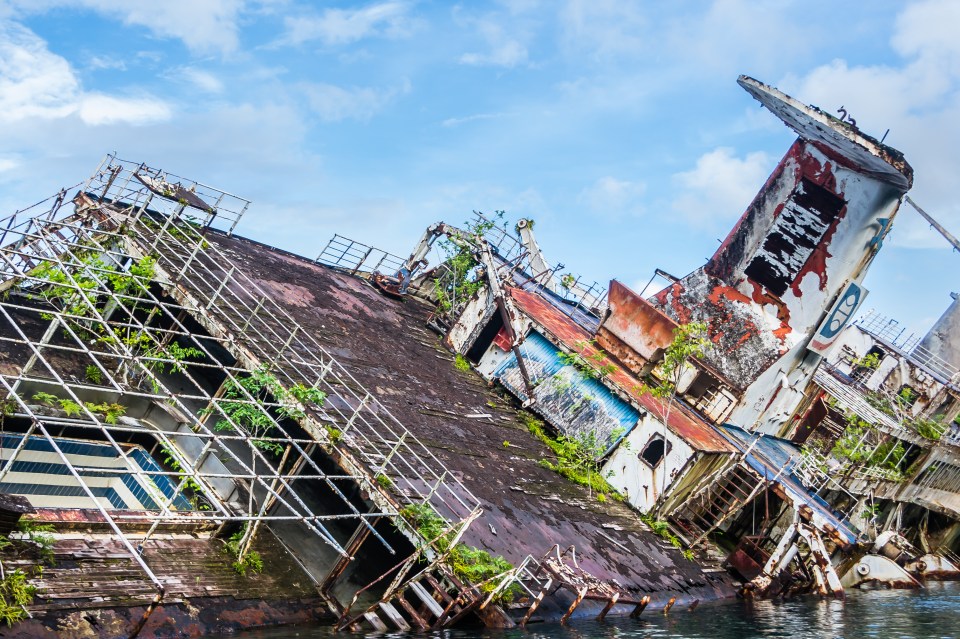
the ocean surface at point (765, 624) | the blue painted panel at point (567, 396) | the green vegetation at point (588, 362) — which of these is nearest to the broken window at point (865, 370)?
the ocean surface at point (765, 624)

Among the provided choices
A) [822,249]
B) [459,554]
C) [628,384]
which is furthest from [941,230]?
[459,554]

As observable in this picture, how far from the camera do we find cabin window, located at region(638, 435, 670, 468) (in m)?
22.1

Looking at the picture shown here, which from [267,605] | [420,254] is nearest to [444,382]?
[420,254]

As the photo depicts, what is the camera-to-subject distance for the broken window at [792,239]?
2862cm

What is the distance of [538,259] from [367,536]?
1985cm

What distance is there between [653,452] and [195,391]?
10.8 m

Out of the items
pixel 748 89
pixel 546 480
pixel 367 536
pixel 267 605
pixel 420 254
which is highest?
pixel 748 89

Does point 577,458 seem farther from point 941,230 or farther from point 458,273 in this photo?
point 941,230

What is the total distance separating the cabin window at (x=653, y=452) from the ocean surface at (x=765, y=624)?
3.72m

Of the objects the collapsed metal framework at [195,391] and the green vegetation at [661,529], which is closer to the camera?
the collapsed metal framework at [195,391]

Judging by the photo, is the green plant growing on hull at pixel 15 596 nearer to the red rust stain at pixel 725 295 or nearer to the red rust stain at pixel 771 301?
the red rust stain at pixel 725 295

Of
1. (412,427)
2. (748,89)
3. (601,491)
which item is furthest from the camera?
(748,89)

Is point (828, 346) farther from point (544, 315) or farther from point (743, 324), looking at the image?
point (544, 315)

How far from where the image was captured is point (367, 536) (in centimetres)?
1521
